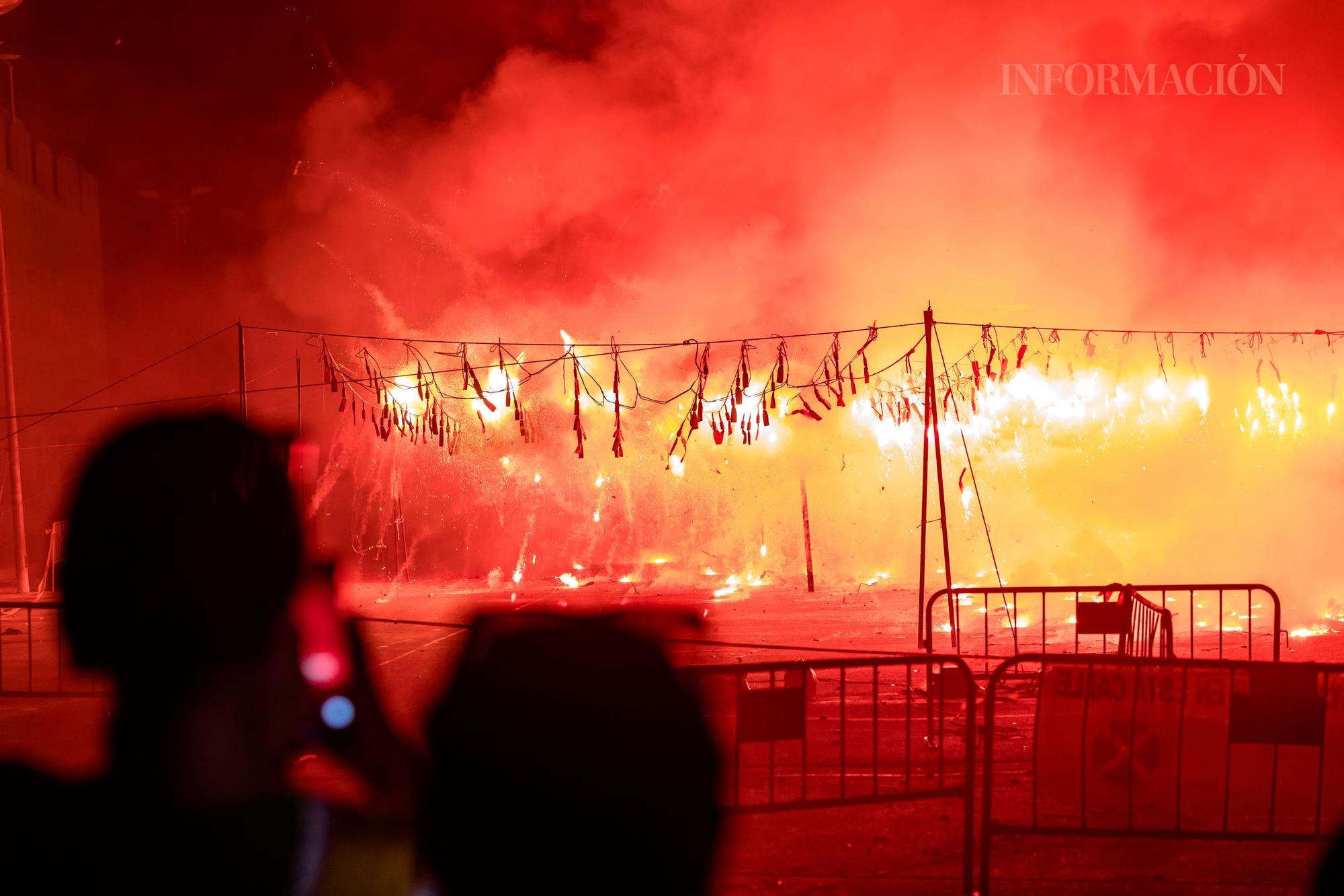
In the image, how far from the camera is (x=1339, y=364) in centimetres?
→ 1991

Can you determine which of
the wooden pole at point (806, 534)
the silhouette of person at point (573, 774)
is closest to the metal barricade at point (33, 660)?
the silhouette of person at point (573, 774)

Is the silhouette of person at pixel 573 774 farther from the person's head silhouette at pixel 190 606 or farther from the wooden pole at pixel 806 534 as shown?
the wooden pole at pixel 806 534

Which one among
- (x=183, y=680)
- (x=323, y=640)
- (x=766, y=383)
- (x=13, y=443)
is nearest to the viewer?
(x=183, y=680)

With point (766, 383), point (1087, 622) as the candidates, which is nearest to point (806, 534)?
point (766, 383)

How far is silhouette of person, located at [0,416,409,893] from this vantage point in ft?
3.89

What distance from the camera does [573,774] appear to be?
4.24 ft

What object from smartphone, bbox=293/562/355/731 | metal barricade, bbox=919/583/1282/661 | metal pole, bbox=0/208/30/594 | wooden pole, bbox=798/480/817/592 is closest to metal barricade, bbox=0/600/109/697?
metal pole, bbox=0/208/30/594

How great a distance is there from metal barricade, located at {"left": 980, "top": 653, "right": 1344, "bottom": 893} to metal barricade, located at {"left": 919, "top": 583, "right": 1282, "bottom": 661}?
196cm

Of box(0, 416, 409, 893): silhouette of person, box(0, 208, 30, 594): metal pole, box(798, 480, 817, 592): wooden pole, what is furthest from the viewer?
box(798, 480, 817, 592): wooden pole

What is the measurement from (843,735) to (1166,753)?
2.06m

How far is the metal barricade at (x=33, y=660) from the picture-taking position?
26.1 ft

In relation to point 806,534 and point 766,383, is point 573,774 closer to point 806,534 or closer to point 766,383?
point 766,383

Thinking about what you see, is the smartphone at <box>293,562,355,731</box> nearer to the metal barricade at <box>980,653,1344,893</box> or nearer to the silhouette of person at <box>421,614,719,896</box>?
the silhouette of person at <box>421,614,719,896</box>

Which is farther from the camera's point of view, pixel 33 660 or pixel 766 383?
pixel 766 383
